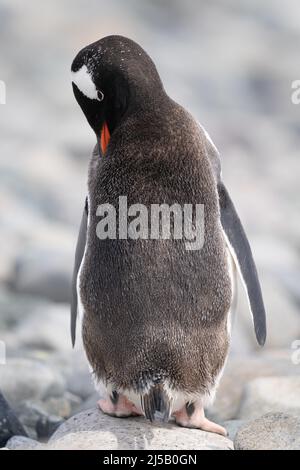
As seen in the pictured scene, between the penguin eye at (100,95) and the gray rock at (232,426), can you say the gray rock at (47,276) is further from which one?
the penguin eye at (100,95)

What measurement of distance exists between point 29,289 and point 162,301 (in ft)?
10.5

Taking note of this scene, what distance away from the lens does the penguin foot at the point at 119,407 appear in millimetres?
2812

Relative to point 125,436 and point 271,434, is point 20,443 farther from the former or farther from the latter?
point 271,434

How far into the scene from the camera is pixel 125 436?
268cm

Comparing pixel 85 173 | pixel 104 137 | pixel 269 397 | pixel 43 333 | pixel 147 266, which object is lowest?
pixel 269 397

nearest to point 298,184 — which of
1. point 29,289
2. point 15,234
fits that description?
point 15,234

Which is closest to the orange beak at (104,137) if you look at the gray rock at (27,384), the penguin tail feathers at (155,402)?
the penguin tail feathers at (155,402)

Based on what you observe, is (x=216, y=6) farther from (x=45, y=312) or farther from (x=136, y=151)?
(x=136, y=151)

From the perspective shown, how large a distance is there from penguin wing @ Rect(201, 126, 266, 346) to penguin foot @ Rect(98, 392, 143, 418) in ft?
1.40

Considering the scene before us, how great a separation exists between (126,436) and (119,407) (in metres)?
0.15

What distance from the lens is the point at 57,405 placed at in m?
3.73

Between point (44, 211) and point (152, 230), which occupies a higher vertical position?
point (44, 211)

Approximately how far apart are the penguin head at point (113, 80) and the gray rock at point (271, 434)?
831mm

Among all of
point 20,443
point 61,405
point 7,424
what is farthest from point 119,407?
point 61,405
